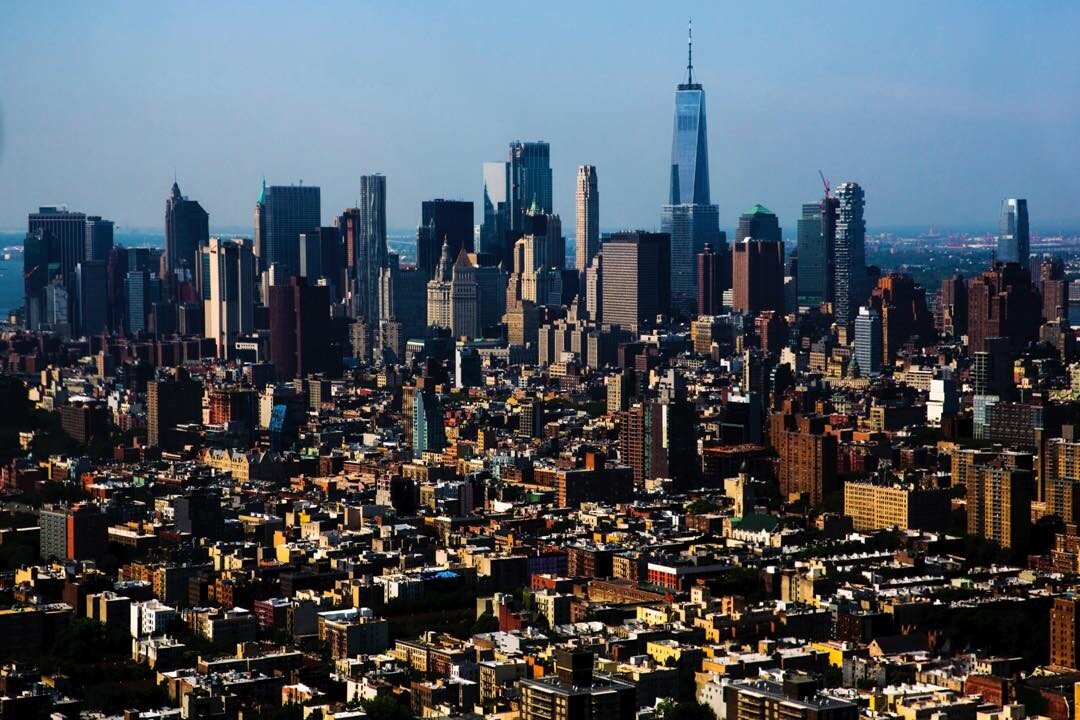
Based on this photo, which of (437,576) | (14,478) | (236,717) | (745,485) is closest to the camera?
(236,717)

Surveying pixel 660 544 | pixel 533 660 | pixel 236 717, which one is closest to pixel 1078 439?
pixel 660 544

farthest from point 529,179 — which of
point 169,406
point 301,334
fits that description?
point 169,406

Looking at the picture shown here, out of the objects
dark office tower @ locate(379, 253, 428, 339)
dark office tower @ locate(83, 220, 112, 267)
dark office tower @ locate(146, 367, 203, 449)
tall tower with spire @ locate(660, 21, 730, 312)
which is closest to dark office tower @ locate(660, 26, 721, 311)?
tall tower with spire @ locate(660, 21, 730, 312)

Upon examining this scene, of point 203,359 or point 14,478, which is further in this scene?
point 203,359

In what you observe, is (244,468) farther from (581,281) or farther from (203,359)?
(581,281)

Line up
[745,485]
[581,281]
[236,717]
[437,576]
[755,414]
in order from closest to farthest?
[236,717] → [437,576] → [745,485] → [755,414] → [581,281]

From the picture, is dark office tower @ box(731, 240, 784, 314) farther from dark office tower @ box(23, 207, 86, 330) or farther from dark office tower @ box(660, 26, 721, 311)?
dark office tower @ box(23, 207, 86, 330)

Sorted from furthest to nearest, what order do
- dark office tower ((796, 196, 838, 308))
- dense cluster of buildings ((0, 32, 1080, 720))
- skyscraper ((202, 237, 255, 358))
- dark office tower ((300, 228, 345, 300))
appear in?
dark office tower ((300, 228, 345, 300))
dark office tower ((796, 196, 838, 308))
skyscraper ((202, 237, 255, 358))
dense cluster of buildings ((0, 32, 1080, 720))
